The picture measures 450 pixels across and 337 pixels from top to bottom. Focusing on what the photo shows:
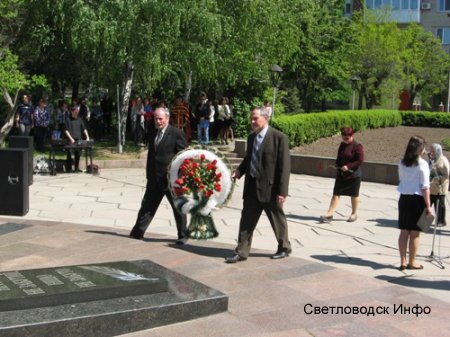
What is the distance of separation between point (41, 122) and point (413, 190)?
13924mm

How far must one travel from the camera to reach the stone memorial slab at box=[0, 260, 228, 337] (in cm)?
475

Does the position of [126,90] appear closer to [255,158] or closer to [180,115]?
[180,115]

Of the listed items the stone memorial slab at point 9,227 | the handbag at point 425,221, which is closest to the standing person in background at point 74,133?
the stone memorial slab at point 9,227

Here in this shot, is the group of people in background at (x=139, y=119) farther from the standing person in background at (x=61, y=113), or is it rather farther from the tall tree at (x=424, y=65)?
the tall tree at (x=424, y=65)

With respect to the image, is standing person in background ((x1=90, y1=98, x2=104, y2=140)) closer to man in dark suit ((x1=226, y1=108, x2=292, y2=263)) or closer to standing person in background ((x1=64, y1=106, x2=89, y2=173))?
standing person in background ((x1=64, y1=106, x2=89, y2=173))

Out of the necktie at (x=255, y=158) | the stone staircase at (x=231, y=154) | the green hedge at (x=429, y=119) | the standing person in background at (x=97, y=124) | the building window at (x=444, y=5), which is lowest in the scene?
the stone staircase at (x=231, y=154)

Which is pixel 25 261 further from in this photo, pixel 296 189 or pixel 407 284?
pixel 296 189

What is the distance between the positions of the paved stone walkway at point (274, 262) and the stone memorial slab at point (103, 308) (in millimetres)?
133

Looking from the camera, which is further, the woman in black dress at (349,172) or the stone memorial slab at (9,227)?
the woman in black dress at (349,172)

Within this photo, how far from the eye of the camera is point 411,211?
7.30m

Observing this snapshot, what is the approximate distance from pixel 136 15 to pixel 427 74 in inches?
1307

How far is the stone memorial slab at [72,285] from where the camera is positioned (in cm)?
499

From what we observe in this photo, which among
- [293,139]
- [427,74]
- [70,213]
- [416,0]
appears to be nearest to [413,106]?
[427,74]

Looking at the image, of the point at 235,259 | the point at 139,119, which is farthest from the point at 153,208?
the point at 139,119
